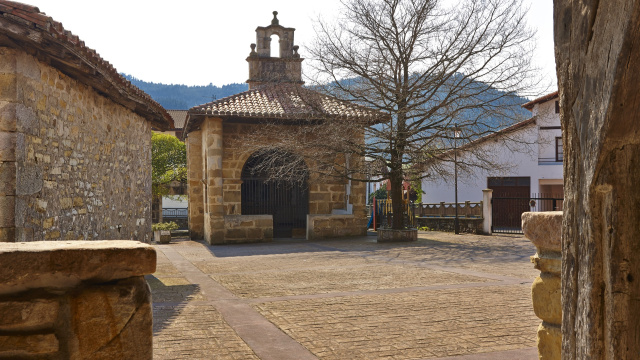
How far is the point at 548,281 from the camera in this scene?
3633mm

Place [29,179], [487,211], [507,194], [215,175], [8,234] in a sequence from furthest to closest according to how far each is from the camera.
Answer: [507,194]
[487,211]
[215,175]
[29,179]
[8,234]

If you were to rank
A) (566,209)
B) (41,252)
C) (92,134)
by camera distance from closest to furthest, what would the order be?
(41,252) < (566,209) < (92,134)

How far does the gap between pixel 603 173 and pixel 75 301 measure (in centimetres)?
202

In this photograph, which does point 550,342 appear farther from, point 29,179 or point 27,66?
point 27,66

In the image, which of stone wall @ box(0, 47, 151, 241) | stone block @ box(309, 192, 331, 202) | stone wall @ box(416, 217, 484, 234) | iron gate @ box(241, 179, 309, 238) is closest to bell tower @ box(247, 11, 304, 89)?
iron gate @ box(241, 179, 309, 238)

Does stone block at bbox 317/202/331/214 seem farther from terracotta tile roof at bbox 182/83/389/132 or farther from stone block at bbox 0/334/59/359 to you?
stone block at bbox 0/334/59/359

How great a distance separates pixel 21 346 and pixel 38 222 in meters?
5.13

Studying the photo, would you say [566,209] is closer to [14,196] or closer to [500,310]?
[500,310]

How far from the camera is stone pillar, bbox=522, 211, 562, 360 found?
3.52 metres

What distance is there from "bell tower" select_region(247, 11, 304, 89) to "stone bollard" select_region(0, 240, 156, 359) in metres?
19.9

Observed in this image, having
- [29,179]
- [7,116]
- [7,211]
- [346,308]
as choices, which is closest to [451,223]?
[346,308]

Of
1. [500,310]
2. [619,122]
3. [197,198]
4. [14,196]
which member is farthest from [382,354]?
[197,198]

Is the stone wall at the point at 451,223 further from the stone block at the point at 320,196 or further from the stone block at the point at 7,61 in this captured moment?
the stone block at the point at 7,61

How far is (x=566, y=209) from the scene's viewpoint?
2.34 metres
